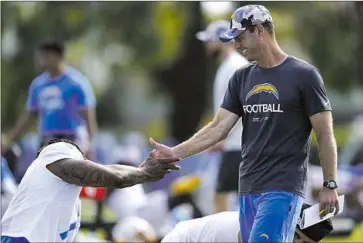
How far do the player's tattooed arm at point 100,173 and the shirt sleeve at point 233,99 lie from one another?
68 centimetres

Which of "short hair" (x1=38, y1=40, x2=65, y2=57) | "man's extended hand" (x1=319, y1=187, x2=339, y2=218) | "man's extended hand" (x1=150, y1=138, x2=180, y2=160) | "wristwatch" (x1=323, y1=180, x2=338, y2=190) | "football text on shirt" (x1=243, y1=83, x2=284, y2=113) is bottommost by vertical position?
"man's extended hand" (x1=319, y1=187, x2=339, y2=218)

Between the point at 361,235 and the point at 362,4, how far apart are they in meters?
14.4

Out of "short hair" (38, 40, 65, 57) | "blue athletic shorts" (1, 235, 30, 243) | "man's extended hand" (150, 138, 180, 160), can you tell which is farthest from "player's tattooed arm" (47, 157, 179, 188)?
"short hair" (38, 40, 65, 57)

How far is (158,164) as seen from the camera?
24.6ft

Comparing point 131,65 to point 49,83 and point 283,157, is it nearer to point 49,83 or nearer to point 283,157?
point 49,83

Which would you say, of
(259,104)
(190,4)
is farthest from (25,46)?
(259,104)

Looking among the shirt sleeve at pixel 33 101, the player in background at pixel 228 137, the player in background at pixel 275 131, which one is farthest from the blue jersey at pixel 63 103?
the player in background at pixel 275 131

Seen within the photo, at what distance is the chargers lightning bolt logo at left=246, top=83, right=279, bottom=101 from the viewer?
7331 millimetres

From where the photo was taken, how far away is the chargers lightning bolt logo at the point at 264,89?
7.33 m

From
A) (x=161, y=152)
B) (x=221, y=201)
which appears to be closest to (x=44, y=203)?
(x=161, y=152)

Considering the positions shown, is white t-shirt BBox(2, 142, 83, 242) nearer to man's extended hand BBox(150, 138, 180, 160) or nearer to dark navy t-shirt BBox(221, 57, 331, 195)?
man's extended hand BBox(150, 138, 180, 160)

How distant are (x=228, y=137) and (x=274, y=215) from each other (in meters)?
3.42

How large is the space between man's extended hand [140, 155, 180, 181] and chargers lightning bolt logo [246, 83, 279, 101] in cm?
70

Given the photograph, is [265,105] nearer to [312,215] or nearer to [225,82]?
[312,215]
